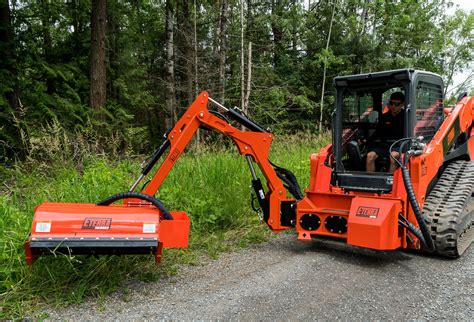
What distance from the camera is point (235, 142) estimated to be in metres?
4.55

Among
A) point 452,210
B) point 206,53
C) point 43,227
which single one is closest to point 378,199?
point 452,210

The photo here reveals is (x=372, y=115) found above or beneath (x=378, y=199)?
above

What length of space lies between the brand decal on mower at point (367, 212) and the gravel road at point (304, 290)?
0.57 m

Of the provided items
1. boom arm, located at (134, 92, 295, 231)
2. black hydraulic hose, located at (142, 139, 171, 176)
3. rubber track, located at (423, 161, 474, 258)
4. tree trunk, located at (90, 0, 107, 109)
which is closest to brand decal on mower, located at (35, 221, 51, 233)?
boom arm, located at (134, 92, 295, 231)

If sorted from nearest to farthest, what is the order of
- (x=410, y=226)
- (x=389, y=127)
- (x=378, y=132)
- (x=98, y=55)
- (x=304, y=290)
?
(x=304, y=290)
(x=410, y=226)
(x=389, y=127)
(x=378, y=132)
(x=98, y=55)

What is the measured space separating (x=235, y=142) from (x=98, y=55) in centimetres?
737

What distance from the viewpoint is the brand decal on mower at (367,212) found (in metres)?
4.11

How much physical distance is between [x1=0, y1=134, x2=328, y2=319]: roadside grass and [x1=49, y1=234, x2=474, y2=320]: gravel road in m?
0.23

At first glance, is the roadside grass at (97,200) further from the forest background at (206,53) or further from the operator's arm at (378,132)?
the forest background at (206,53)

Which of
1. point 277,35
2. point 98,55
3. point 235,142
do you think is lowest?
point 235,142

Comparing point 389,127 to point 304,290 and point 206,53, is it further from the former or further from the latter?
point 206,53

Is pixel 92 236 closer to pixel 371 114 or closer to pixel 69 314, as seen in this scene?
pixel 69 314

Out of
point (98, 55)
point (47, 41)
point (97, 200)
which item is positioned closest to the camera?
point (97, 200)

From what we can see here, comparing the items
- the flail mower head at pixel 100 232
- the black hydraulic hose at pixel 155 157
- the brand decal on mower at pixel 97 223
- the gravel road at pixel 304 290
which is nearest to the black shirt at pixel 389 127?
the gravel road at pixel 304 290
